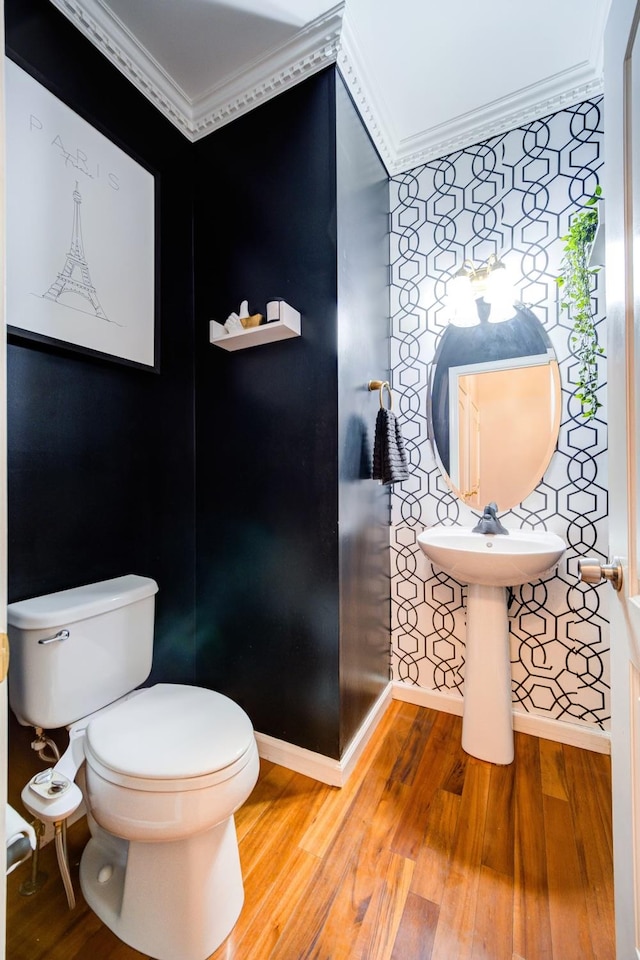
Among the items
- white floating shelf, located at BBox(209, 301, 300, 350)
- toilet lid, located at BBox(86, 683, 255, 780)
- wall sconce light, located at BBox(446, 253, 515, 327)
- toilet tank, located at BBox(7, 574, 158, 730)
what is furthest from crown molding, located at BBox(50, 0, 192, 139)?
toilet lid, located at BBox(86, 683, 255, 780)

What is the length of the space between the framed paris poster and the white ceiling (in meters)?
0.37

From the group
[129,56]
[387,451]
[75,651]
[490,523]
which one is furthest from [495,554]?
[129,56]

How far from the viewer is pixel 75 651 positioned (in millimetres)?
1121

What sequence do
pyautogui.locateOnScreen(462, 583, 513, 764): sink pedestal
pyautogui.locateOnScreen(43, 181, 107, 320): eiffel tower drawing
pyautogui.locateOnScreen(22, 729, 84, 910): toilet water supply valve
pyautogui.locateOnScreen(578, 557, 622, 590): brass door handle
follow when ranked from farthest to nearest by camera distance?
pyautogui.locateOnScreen(462, 583, 513, 764): sink pedestal, pyautogui.locateOnScreen(43, 181, 107, 320): eiffel tower drawing, pyautogui.locateOnScreen(22, 729, 84, 910): toilet water supply valve, pyautogui.locateOnScreen(578, 557, 622, 590): brass door handle

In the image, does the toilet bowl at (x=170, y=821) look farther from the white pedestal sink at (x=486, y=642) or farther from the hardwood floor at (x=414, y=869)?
the white pedestal sink at (x=486, y=642)

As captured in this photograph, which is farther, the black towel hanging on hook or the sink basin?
the black towel hanging on hook

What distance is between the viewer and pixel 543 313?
5.41ft

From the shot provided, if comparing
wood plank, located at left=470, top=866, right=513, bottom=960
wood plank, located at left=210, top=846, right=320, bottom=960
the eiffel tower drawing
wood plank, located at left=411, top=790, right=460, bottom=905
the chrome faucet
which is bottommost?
wood plank, located at left=470, top=866, right=513, bottom=960

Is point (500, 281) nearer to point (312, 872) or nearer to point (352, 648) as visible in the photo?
point (352, 648)

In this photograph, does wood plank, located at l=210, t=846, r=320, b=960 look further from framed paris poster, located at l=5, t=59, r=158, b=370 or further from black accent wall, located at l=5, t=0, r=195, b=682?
framed paris poster, located at l=5, t=59, r=158, b=370

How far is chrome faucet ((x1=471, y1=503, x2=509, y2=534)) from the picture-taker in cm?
162

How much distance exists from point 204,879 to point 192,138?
8.30 ft

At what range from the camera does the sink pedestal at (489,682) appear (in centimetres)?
155

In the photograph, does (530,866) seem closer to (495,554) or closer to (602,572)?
(495,554)
